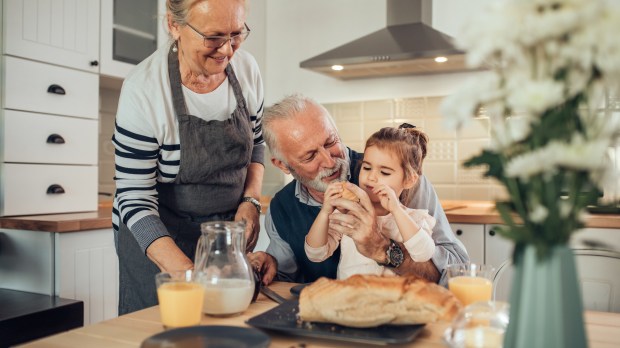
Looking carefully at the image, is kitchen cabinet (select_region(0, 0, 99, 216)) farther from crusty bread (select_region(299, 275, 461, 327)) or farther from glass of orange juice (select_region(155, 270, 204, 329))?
crusty bread (select_region(299, 275, 461, 327))

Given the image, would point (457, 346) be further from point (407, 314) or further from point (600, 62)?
point (600, 62)

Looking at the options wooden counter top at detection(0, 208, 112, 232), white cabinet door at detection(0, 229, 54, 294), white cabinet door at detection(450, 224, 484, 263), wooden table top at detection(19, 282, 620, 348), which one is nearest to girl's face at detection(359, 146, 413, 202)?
wooden table top at detection(19, 282, 620, 348)

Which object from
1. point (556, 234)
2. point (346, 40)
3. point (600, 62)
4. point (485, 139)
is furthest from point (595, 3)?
point (346, 40)

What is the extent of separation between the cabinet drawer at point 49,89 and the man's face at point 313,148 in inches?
55.4

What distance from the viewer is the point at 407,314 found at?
3.00 feet

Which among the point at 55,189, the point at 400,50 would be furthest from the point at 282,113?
the point at 400,50

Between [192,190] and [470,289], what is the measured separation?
945mm

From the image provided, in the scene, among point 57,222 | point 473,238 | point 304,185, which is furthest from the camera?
point 473,238

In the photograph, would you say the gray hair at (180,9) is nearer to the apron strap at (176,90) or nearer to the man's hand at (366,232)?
the apron strap at (176,90)

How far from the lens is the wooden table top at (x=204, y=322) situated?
0.92 meters

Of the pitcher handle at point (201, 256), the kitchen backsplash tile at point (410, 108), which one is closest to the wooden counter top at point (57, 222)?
the pitcher handle at point (201, 256)

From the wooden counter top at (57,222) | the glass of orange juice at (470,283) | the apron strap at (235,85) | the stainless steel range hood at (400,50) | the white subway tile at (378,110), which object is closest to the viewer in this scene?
the glass of orange juice at (470,283)

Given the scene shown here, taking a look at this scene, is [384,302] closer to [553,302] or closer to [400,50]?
[553,302]

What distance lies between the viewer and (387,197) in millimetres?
1545
